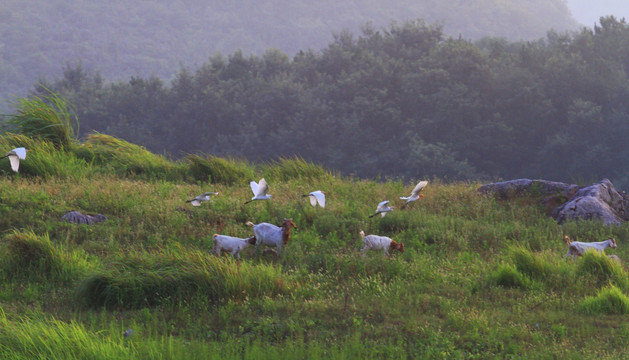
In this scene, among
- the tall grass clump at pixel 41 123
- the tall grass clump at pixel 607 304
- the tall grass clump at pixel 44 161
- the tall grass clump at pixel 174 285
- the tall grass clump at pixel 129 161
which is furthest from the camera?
the tall grass clump at pixel 41 123

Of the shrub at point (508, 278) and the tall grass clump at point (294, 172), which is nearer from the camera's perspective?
the shrub at point (508, 278)

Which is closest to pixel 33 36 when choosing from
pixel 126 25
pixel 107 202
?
pixel 126 25

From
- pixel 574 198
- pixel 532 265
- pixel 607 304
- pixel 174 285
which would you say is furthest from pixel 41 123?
pixel 607 304

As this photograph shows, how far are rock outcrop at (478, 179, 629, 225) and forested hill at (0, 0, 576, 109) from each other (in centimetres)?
9249

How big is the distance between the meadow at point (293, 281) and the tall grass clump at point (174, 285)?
0.02 m

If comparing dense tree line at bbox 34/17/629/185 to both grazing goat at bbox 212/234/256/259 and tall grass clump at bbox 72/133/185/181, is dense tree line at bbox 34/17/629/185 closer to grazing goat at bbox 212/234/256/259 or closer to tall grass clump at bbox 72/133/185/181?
tall grass clump at bbox 72/133/185/181

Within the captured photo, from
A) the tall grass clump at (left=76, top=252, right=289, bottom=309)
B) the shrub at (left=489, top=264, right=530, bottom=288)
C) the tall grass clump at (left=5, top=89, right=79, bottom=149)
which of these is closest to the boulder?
the shrub at (left=489, top=264, right=530, bottom=288)

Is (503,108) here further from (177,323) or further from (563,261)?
(177,323)

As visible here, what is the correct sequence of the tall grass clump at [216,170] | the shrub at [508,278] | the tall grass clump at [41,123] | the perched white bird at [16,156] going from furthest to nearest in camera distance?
the tall grass clump at [41,123]
the tall grass clump at [216,170]
the perched white bird at [16,156]
the shrub at [508,278]

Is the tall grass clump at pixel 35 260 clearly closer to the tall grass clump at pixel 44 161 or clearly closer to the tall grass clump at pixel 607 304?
the tall grass clump at pixel 44 161

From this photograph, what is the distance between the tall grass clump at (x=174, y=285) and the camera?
24.8ft

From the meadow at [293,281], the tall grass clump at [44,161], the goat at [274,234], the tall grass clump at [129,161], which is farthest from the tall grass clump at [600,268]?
the tall grass clump at [44,161]

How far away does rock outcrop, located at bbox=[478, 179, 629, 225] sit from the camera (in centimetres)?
1283

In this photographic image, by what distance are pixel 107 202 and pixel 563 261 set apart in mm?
7806
